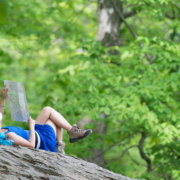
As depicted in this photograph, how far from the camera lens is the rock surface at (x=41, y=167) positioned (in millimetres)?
2135

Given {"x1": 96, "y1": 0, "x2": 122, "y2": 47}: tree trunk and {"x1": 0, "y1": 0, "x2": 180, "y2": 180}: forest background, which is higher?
{"x1": 96, "y1": 0, "x2": 122, "y2": 47}: tree trunk

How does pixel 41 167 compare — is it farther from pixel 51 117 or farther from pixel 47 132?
pixel 51 117

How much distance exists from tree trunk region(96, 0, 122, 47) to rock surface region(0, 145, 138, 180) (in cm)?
402

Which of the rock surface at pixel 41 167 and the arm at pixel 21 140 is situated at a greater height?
the arm at pixel 21 140

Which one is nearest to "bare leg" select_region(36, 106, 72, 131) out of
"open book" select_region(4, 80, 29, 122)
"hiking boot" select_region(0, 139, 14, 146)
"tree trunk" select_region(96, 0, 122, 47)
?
"open book" select_region(4, 80, 29, 122)

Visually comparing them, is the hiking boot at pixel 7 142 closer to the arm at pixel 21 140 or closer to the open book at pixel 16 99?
the arm at pixel 21 140

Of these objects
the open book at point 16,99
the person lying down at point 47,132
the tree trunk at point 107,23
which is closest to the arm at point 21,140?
the person lying down at point 47,132

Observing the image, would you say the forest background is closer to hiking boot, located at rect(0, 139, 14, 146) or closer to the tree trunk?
the tree trunk

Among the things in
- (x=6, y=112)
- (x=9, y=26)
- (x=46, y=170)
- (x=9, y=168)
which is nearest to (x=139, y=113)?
(x=46, y=170)

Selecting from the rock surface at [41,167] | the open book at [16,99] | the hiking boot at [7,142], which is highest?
the open book at [16,99]

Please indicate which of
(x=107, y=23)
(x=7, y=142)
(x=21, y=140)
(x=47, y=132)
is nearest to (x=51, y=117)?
(x=47, y=132)

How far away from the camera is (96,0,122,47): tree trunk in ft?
19.9

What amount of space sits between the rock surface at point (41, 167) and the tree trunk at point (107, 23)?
4.02 m

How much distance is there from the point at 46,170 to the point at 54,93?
270 centimetres
